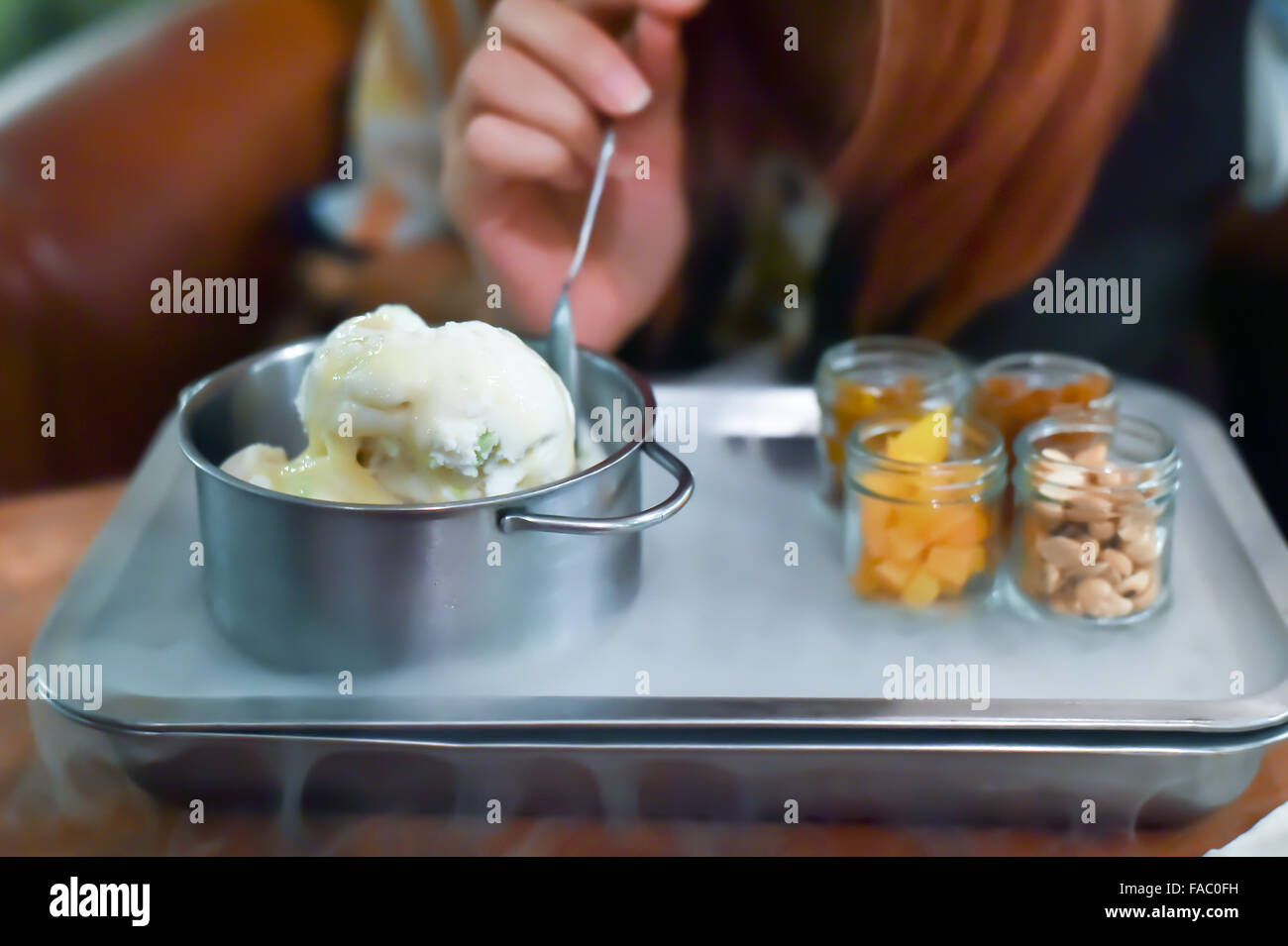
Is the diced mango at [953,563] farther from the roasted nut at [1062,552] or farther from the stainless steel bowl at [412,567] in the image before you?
the stainless steel bowl at [412,567]

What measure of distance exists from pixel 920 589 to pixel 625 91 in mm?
462

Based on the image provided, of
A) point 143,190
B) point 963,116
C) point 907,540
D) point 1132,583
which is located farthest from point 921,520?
point 143,190

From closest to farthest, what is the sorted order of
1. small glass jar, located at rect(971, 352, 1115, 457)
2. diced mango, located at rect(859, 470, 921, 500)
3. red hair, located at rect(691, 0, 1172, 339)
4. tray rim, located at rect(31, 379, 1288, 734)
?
tray rim, located at rect(31, 379, 1288, 734)
diced mango, located at rect(859, 470, 921, 500)
small glass jar, located at rect(971, 352, 1115, 457)
red hair, located at rect(691, 0, 1172, 339)

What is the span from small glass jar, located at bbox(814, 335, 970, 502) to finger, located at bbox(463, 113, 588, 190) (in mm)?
268

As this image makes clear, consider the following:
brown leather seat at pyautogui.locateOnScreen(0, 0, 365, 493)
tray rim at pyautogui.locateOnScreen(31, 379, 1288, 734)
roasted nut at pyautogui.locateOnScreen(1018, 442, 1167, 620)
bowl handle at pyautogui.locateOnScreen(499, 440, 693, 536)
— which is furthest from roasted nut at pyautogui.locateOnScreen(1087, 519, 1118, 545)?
brown leather seat at pyautogui.locateOnScreen(0, 0, 365, 493)

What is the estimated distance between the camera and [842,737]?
582 mm

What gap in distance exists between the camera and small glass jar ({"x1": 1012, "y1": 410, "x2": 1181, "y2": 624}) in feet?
2.17

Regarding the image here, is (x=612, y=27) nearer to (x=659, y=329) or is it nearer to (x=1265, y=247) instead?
(x=659, y=329)

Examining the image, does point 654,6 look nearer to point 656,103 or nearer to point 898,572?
point 656,103

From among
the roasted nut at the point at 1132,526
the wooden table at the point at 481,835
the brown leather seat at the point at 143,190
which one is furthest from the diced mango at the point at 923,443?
the brown leather seat at the point at 143,190

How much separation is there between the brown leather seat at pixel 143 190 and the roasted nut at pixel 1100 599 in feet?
2.21

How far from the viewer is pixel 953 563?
2.22 feet

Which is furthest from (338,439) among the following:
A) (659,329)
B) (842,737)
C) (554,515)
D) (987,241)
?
(987,241)

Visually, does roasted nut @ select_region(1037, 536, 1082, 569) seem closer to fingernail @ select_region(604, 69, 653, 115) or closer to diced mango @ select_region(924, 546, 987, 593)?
diced mango @ select_region(924, 546, 987, 593)
